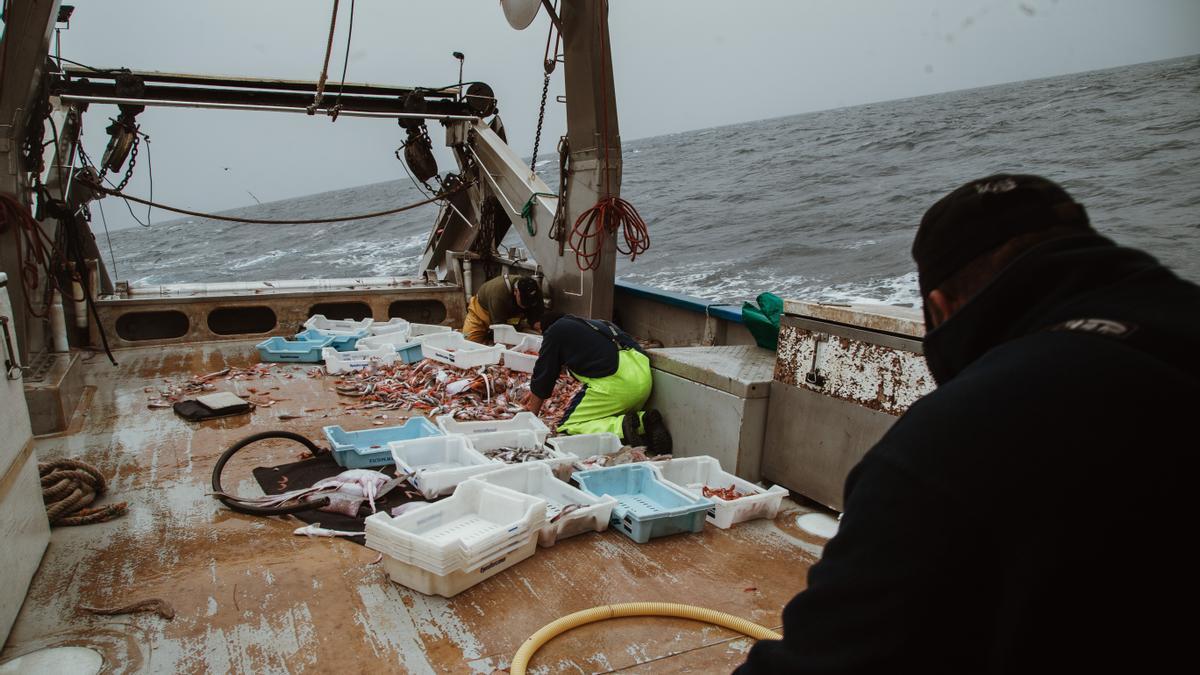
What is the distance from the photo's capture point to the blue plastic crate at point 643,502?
11.4 ft

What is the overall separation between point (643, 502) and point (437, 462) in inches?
53.0

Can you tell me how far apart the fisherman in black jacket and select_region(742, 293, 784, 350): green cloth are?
12.3ft

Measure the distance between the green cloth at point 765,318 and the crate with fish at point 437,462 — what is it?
2.02 metres

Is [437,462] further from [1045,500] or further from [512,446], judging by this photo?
[1045,500]

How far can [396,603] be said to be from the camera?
113 inches

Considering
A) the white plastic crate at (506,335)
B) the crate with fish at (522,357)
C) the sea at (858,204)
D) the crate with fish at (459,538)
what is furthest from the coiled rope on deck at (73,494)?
the sea at (858,204)

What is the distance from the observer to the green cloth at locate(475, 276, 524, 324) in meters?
7.74

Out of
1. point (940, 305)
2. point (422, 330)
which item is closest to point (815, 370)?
point (940, 305)

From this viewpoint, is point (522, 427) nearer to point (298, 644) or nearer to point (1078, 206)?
point (298, 644)

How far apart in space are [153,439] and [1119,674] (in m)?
5.50

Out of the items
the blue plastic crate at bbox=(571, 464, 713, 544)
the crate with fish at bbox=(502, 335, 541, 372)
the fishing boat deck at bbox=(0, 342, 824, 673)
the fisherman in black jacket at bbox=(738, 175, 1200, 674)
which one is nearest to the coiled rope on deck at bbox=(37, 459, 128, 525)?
the fishing boat deck at bbox=(0, 342, 824, 673)

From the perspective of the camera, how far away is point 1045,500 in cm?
89

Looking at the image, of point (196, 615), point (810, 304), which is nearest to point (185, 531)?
point (196, 615)

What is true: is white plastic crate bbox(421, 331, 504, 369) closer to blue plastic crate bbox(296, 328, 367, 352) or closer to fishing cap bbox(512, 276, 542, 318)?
fishing cap bbox(512, 276, 542, 318)
